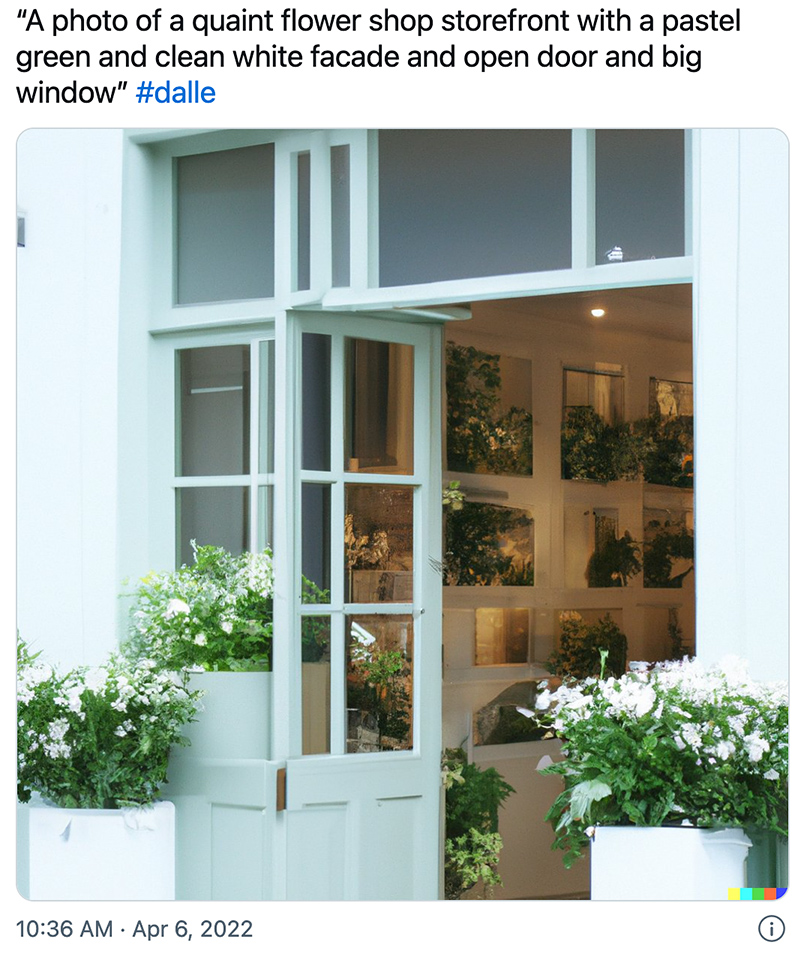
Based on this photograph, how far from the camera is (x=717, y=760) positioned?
3.12m

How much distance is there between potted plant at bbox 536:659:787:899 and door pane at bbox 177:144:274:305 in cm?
187

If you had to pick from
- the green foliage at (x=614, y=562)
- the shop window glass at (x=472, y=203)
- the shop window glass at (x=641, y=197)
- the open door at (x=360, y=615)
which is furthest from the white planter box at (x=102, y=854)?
the green foliage at (x=614, y=562)

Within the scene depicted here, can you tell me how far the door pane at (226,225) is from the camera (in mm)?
4203

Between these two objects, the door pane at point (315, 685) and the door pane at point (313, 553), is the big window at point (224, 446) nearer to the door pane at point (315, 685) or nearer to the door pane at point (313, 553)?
the door pane at point (313, 553)

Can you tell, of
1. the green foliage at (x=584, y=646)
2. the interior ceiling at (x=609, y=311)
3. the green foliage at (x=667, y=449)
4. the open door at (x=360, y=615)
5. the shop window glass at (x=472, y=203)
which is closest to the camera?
the shop window glass at (x=472, y=203)

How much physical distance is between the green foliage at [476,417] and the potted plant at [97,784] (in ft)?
7.79

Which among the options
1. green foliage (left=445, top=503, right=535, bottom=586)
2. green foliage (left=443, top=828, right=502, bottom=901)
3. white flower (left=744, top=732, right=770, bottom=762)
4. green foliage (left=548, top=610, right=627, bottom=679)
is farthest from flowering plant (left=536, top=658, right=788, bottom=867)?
green foliage (left=548, top=610, right=627, bottom=679)

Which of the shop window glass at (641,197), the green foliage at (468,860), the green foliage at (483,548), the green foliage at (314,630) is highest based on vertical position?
the shop window glass at (641,197)

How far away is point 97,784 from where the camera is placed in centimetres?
383

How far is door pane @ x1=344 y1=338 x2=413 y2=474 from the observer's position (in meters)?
4.19

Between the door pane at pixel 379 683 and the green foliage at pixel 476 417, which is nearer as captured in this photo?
the door pane at pixel 379 683

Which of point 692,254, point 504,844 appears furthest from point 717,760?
point 504,844
